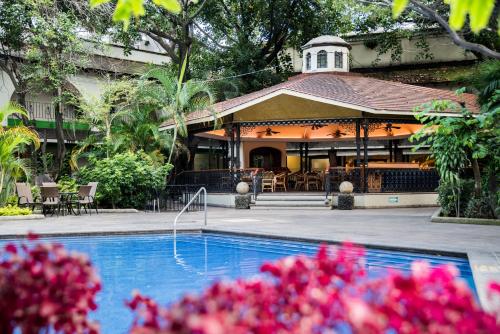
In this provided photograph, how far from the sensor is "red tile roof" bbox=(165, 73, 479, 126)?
795 inches

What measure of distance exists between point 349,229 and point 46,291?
35.3ft

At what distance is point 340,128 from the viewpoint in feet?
89.0

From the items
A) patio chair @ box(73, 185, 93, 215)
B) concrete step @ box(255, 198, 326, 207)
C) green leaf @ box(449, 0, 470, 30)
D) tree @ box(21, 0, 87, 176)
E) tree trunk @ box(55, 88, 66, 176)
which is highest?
tree @ box(21, 0, 87, 176)

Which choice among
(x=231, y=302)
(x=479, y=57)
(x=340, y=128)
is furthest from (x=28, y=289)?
(x=479, y=57)

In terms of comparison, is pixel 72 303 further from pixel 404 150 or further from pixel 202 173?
pixel 404 150

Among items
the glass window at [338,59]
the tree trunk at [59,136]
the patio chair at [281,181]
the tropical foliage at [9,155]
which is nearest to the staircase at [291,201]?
the patio chair at [281,181]

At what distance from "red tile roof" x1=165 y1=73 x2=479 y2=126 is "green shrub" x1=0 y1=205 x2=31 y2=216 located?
26.3ft

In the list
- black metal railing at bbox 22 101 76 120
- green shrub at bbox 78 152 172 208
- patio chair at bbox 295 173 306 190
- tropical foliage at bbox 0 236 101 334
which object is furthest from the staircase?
tropical foliage at bbox 0 236 101 334

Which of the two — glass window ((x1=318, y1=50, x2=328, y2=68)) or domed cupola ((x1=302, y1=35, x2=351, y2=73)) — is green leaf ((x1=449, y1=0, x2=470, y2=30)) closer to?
domed cupola ((x1=302, y1=35, x2=351, y2=73))

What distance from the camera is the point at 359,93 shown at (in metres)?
21.6

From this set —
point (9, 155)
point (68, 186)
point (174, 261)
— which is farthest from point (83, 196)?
point (174, 261)

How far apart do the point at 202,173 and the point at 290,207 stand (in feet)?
17.1

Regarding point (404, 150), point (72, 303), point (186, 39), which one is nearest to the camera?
point (72, 303)

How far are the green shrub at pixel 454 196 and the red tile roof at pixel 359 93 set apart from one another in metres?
5.43
